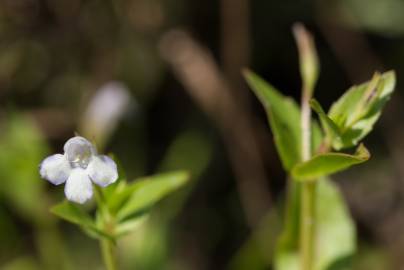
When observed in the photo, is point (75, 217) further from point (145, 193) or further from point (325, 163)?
point (325, 163)

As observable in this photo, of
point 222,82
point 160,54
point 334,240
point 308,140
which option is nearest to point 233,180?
point 222,82

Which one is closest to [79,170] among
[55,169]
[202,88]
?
[55,169]

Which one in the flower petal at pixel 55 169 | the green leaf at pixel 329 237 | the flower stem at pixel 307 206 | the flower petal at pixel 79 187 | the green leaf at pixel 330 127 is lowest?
the green leaf at pixel 329 237

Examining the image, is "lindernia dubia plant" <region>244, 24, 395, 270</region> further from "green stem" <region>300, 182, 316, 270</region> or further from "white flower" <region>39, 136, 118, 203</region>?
"white flower" <region>39, 136, 118, 203</region>

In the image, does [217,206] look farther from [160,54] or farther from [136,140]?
[160,54]

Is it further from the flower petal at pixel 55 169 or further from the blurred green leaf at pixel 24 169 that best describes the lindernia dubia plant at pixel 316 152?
the blurred green leaf at pixel 24 169

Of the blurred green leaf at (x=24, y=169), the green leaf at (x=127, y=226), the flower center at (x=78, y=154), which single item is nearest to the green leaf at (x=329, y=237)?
the green leaf at (x=127, y=226)

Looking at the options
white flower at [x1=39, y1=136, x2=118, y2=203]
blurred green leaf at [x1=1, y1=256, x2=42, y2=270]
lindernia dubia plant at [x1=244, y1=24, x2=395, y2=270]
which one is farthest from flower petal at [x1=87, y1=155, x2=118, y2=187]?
blurred green leaf at [x1=1, y1=256, x2=42, y2=270]
